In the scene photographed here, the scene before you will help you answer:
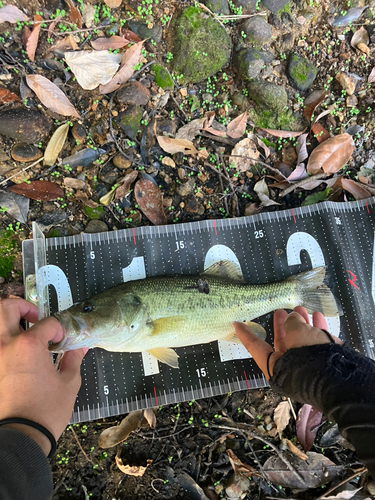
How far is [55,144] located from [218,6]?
253 cm

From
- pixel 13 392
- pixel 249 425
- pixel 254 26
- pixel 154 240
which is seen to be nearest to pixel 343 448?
pixel 249 425

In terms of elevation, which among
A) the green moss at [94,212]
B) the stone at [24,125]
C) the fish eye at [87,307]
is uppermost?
the stone at [24,125]

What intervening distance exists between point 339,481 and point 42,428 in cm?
323

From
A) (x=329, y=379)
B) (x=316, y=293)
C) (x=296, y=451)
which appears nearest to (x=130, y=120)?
(x=316, y=293)

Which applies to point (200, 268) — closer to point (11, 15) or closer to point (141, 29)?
point (141, 29)

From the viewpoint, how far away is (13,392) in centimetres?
193

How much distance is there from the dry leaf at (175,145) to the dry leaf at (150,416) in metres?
2.85

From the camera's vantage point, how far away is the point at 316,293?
139 inches

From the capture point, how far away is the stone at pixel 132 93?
357 cm

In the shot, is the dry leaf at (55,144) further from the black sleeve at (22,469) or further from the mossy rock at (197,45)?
the black sleeve at (22,469)

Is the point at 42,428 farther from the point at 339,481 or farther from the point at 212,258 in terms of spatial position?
the point at 339,481

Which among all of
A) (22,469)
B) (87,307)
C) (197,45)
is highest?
(197,45)

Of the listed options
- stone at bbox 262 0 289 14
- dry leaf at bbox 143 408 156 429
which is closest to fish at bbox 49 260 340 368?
dry leaf at bbox 143 408 156 429

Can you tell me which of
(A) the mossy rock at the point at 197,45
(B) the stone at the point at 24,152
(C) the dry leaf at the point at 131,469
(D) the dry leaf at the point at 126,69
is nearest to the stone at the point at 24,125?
(B) the stone at the point at 24,152
